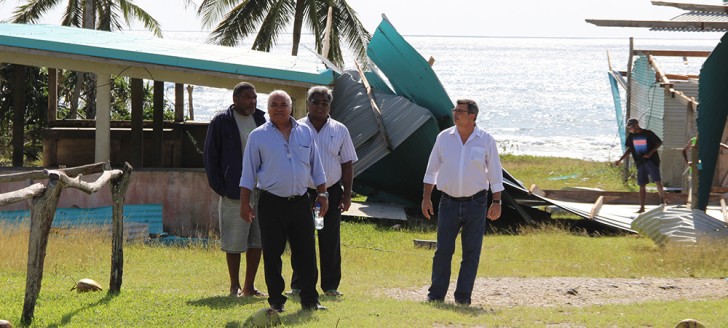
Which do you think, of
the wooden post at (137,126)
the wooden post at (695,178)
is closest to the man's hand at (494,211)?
Answer: the wooden post at (695,178)

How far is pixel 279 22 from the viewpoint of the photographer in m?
29.6

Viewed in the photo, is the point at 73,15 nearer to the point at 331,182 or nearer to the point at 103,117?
the point at 103,117

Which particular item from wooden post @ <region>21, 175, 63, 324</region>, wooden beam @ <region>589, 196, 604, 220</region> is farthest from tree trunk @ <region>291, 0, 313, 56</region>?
wooden post @ <region>21, 175, 63, 324</region>

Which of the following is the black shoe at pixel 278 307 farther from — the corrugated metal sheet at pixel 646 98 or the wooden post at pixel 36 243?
the corrugated metal sheet at pixel 646 98

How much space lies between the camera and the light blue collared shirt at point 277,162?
315 inches

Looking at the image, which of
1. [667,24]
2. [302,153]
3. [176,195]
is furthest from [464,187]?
[176,195]

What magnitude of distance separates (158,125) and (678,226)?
745 cm

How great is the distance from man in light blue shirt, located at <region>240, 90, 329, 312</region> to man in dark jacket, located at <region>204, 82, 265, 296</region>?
0.82 metres

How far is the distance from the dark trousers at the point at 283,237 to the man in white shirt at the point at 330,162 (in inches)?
39.2

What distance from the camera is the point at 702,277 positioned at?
1165 centimetres

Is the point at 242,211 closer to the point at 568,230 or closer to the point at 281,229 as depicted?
the point at 281,229

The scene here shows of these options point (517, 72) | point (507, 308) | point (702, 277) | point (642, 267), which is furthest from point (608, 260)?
point (517, 72)

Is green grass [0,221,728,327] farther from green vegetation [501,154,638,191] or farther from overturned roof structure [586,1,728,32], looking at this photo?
green vegetation [501,154,638,191]

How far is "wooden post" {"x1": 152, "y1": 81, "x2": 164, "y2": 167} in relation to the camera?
16922 millimetres
